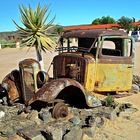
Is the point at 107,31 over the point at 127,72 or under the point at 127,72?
over

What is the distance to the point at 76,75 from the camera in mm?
7762

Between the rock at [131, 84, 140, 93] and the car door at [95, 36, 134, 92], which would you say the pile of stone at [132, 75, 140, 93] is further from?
the car door at [95, 36, 134, 92]

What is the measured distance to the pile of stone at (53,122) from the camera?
5722mm

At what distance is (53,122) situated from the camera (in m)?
6.55

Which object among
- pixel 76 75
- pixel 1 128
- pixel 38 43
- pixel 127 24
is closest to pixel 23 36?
pixel 38 43

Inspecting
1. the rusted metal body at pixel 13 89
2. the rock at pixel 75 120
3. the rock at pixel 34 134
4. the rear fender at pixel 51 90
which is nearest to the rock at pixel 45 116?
the rear fender at pixel 51 90

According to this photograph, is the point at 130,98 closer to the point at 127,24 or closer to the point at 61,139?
the point at 61,139

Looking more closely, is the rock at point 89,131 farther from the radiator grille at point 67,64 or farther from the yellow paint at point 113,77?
the yellow paint at point 113,77

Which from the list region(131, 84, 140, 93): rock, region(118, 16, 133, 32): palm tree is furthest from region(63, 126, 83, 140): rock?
region(118, 16, 133, 32): palm tree

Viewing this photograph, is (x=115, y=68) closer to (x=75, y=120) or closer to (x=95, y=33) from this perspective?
(x=95, y=33)

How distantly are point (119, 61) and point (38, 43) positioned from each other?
2.57 metres

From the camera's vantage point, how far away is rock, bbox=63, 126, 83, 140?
18.4ft

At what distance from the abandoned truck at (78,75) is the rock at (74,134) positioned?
3.36 ft

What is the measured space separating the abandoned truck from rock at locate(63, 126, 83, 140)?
1.02 m
